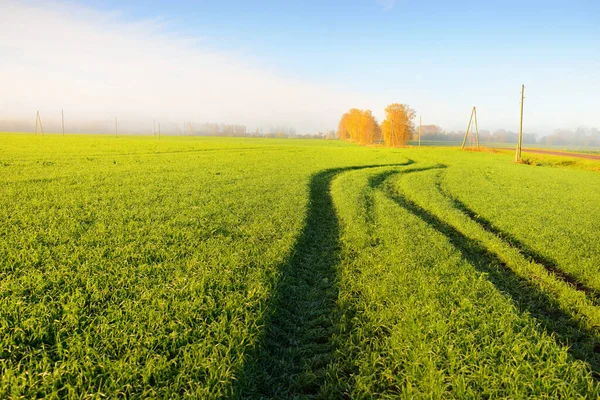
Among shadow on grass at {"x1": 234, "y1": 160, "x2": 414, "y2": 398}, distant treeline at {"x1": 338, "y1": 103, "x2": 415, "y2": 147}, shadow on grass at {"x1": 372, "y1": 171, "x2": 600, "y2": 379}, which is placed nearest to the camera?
Answer: shadow on grass at {"x1": 234, "y1": 160, "x2": 414, "y2": 398}

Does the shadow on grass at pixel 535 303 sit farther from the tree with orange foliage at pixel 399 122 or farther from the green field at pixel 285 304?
the tree with orange foliage at pixel 399 122

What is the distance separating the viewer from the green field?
3.35 m

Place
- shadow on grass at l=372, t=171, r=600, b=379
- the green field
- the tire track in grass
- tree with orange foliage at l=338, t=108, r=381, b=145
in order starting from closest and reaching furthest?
1. the green field
2. shadow on grass at l=372, t=171, r=600, b=379
3. the tire track in grass
4. tree with orange foliage at l=338, t=108, r=381, b=145

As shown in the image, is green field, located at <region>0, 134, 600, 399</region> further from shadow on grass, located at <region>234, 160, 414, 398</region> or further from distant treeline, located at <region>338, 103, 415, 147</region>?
distant treeline, located at <region>338, 103, 415, 147</region>

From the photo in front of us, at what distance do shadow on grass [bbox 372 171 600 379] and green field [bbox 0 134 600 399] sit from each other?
0.04 metres

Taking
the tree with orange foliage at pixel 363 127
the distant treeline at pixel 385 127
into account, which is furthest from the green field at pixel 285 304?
the tree with orange foliage at pixel 363 127

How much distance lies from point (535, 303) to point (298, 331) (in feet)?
13.2

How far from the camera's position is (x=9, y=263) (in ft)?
17.4

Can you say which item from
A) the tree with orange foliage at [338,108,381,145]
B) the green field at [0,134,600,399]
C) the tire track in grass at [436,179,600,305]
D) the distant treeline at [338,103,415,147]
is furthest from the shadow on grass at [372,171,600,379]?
the tree with orange foliage at [338,108,381,145]

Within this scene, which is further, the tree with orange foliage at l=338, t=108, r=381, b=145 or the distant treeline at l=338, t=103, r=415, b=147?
the tree with orange foliage at l=338, t=108, r=381, b=145

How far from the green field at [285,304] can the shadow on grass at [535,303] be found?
36mm

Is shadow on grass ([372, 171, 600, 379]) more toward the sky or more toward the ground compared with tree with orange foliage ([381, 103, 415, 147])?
more toward the ground

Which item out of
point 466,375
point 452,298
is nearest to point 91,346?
point 466,375

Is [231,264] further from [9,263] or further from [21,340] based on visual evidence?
[9,263]
